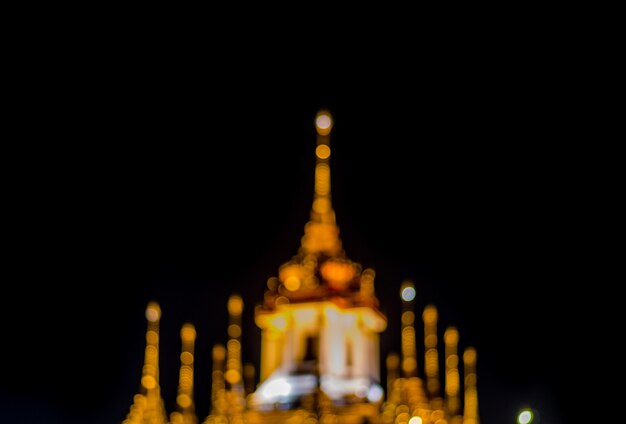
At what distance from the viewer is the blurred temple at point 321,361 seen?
25578 millimetres

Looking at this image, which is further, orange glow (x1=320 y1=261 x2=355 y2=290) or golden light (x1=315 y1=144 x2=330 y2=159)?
golden light (x1=315 y1=144 x2=330 y2=159)

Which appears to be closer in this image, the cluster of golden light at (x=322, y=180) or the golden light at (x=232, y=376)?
the golden light at (x=232, y=376)

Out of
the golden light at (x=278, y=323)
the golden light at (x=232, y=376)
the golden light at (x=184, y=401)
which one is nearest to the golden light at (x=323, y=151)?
the golden light at (x=278, y=323)

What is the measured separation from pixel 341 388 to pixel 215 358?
3.79m

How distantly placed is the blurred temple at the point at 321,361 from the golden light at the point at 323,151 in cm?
3

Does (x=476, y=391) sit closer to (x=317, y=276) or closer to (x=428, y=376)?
(x=428, y=376)

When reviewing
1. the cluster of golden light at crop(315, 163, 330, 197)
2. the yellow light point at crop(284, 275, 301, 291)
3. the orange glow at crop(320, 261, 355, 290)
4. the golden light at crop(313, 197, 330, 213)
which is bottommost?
the yellow light point at crop(284, 275, 301, 291)

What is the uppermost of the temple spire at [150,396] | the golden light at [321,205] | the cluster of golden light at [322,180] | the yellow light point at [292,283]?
the cluster of golden light at [322,180]

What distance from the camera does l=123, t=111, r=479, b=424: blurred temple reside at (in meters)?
25.6

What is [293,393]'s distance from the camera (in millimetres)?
26219

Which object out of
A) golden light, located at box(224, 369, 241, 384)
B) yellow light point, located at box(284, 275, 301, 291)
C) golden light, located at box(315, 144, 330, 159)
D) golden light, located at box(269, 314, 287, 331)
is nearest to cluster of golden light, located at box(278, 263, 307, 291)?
yellow light point, located at box(284, 275, 301, 291)

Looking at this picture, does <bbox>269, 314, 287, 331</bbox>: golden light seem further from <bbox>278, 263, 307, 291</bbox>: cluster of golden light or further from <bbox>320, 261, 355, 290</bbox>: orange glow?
<bbox>320, 261, 355, 290</bbox>: orange glow

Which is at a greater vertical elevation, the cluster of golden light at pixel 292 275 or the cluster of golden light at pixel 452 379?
the cluster of golden light at pixel 292 275

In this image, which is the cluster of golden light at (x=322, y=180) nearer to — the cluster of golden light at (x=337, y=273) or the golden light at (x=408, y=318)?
the cluster of golden light at (x=337, y=273)
